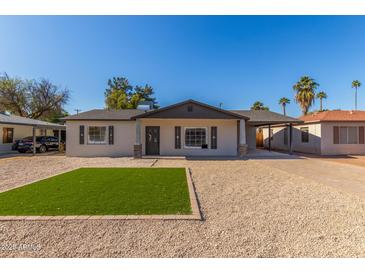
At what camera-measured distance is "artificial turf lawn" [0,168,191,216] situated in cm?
401

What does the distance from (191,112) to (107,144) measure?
6.79m

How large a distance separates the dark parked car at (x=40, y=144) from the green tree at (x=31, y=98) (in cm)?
1739

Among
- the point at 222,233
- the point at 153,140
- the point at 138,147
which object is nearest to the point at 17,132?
the point at 138,147

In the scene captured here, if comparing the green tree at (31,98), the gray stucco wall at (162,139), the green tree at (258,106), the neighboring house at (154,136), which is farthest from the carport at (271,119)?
the green tree at (31,98)

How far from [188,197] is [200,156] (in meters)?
8.79

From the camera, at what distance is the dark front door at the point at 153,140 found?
45.8ft

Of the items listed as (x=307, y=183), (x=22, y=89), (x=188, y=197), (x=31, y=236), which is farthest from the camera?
(x=22, y=89)

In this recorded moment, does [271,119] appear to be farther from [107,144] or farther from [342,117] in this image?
[107,144]

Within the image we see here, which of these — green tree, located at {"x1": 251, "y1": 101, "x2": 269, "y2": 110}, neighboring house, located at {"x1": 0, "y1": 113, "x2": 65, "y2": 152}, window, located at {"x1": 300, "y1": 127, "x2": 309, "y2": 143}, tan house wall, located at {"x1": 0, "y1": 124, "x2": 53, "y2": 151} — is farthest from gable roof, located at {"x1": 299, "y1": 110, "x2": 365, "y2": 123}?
tan house wall, located at {"x1": 0, "y1": 124, "x2": 53, "y2": 151}

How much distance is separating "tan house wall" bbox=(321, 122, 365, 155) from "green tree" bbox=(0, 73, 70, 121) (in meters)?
37.9

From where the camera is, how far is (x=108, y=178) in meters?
7.10

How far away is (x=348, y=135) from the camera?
15.1 metres
